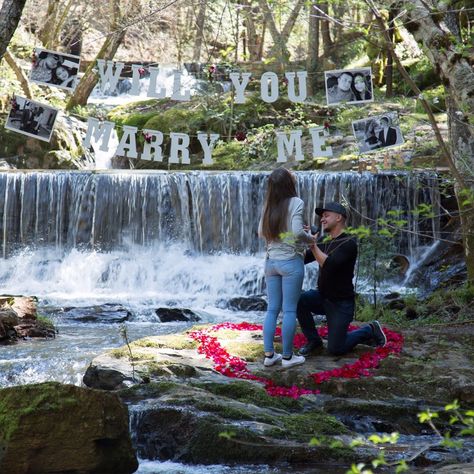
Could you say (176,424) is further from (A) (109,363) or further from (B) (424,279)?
(B) (424,279)

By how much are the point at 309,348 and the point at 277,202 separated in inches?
54.1

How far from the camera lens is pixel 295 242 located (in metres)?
6.39

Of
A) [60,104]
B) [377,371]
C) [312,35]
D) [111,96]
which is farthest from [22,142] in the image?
[377,371]

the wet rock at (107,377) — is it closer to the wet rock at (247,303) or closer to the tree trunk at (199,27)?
the wet rock at (247,303)

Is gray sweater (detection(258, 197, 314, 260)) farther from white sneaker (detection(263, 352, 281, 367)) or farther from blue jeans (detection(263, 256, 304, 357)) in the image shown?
white sneaker (detection(263, 352, 281, 367))

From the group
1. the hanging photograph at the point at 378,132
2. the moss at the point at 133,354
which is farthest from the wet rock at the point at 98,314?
the moss at the point at 133,354

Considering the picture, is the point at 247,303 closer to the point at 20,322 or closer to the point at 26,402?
the point at 20,322

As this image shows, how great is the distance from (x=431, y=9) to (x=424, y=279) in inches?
284

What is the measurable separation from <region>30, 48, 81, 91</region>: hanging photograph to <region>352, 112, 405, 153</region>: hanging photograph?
152 inches

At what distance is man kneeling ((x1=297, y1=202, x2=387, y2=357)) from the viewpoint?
262 inches

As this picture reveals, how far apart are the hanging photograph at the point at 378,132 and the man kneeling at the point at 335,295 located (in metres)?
4.90

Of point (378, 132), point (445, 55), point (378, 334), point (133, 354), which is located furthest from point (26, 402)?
point (378, 132)

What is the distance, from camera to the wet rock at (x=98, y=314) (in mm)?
12039

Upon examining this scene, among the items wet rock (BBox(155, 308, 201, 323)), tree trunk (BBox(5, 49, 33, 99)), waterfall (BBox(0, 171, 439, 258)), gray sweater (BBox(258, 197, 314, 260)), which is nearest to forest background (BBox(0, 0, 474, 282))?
tree trunk (BBox(5, 49, 33, 99))
